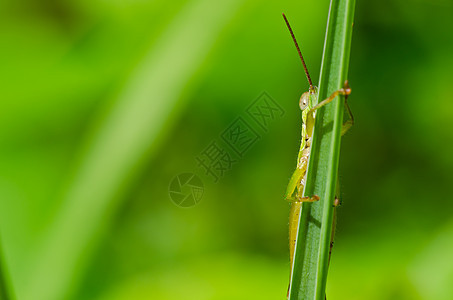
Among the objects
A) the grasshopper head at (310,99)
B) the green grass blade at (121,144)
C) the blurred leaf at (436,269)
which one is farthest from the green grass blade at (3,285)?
the blurred leaf at (436,269)

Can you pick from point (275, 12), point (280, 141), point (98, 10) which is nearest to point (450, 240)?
point (280, 141)

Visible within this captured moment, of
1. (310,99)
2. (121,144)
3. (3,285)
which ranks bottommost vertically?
(3,285)

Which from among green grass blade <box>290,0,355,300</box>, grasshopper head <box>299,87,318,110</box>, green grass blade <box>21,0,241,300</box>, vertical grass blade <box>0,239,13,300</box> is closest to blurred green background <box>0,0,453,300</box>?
green grass blade <box>21,0,241,300</box>

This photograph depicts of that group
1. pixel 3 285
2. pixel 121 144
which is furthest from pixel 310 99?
pixel 3 285

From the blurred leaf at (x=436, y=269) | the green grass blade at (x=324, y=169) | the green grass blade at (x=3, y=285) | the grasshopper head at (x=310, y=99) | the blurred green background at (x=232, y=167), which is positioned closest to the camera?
the green grass blade at (x=324, y=169)

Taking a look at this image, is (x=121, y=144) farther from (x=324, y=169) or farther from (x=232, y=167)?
(x=324, y=169)

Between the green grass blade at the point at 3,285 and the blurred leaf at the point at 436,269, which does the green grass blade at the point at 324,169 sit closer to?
the green grass blade at the point at 3,285
